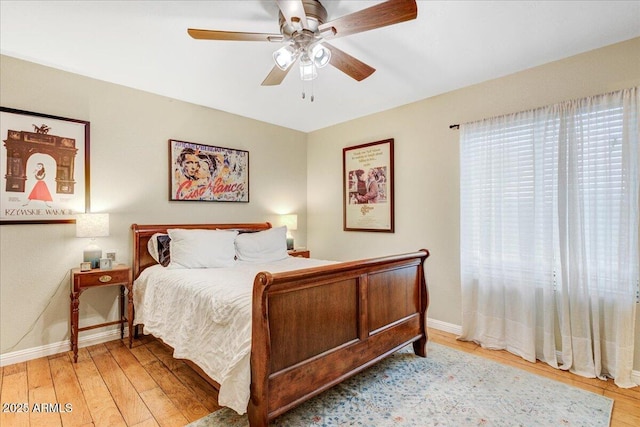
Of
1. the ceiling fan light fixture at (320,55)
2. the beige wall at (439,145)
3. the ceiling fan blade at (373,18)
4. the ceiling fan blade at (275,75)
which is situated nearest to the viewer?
the ceiling fan blade at (373,18)

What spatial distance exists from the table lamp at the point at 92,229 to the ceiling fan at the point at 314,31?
1.87 m

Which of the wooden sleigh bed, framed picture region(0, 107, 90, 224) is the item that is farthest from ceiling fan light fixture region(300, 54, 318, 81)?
framed picture region(0, 107, 90, 224)

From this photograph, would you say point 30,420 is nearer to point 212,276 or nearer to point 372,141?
point 212,276

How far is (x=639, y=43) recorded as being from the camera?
91.8 inches

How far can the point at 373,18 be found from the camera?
5.62 ft

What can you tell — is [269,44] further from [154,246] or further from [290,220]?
[290,220]

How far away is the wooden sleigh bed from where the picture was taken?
5.43ft

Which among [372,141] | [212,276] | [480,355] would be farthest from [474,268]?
[212,276]

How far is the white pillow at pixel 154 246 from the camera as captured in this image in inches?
123

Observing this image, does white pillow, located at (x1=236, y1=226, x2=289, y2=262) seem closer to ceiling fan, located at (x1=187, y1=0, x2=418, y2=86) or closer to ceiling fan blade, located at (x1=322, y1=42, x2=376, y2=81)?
ceiling fan, located at (x1=187, y1=0, x2=418, y2=86)

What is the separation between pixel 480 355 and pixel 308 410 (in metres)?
1.71

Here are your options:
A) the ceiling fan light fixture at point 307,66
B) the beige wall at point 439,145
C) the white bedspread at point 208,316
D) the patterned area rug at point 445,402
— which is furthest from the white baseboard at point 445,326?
the ceiling fan light fixture at point 307,66

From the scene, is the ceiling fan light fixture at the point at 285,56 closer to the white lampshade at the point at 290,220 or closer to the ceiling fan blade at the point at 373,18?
the ceiling fan blade at the point at 373,18

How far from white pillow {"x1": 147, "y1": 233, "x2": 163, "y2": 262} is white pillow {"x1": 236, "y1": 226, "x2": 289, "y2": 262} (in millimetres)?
775
